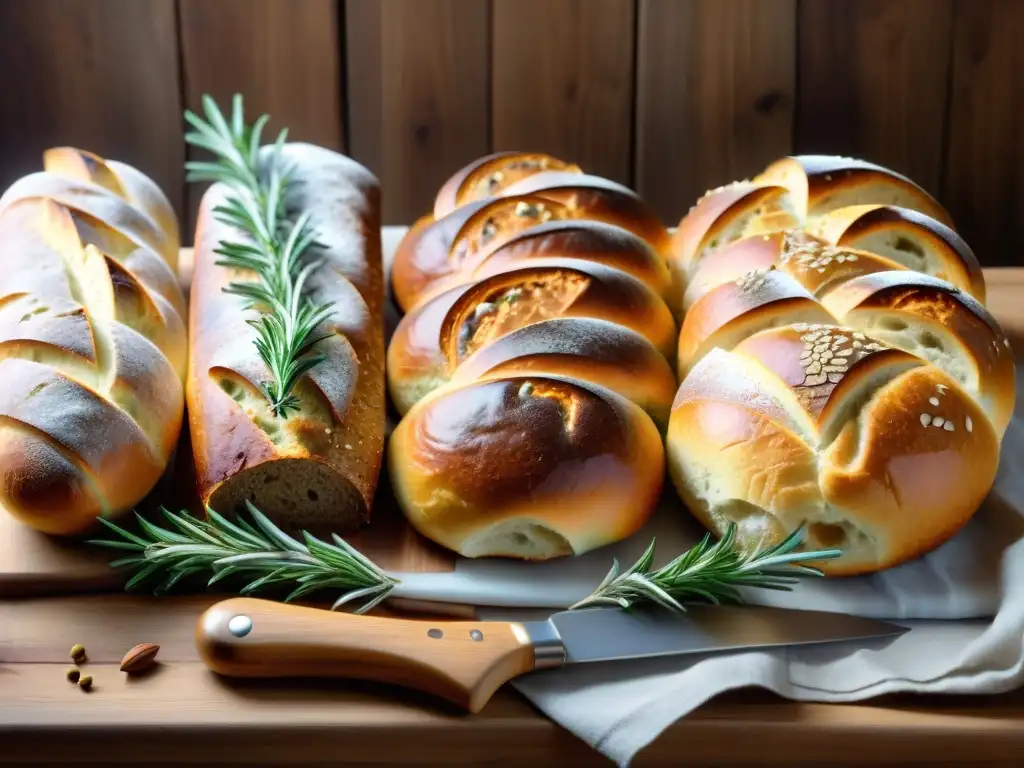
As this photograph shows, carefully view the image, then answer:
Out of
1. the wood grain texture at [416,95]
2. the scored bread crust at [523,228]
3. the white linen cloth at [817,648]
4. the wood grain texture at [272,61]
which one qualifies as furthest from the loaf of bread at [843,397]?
the wood grain texture at [272,61]

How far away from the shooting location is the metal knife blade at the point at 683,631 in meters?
1.08

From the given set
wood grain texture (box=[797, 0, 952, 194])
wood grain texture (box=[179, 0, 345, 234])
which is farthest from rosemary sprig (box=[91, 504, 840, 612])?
wood grain texture (box=[797, 0, 952, 194])

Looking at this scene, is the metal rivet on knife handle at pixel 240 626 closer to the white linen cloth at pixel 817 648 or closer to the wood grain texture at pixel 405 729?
the wood grain texture at pixel 405 729

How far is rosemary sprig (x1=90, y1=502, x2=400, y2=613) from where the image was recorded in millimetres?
1150

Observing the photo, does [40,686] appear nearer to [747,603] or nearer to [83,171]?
[747,603]

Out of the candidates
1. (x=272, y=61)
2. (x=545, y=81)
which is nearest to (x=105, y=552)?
(x=272, y=61)

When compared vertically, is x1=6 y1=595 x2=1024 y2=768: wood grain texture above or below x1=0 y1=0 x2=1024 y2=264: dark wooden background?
below

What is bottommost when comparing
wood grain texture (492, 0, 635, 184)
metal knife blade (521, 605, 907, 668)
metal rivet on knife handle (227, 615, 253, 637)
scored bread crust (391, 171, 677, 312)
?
metal knife blade (521, 605, 907, 668)

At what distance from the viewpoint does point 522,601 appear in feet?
3.84

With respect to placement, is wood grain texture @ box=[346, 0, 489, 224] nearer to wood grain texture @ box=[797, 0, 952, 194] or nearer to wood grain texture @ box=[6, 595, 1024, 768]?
wood grain texture @ box=[797, 0, 952, 194]

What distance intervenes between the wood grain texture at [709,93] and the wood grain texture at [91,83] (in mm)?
870

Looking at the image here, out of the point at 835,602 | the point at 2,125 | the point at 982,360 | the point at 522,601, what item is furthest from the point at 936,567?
the point at 2,125

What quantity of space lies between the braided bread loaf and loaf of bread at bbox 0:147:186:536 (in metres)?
0.28

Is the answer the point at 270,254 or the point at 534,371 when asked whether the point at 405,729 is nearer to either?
the point at 534,371
